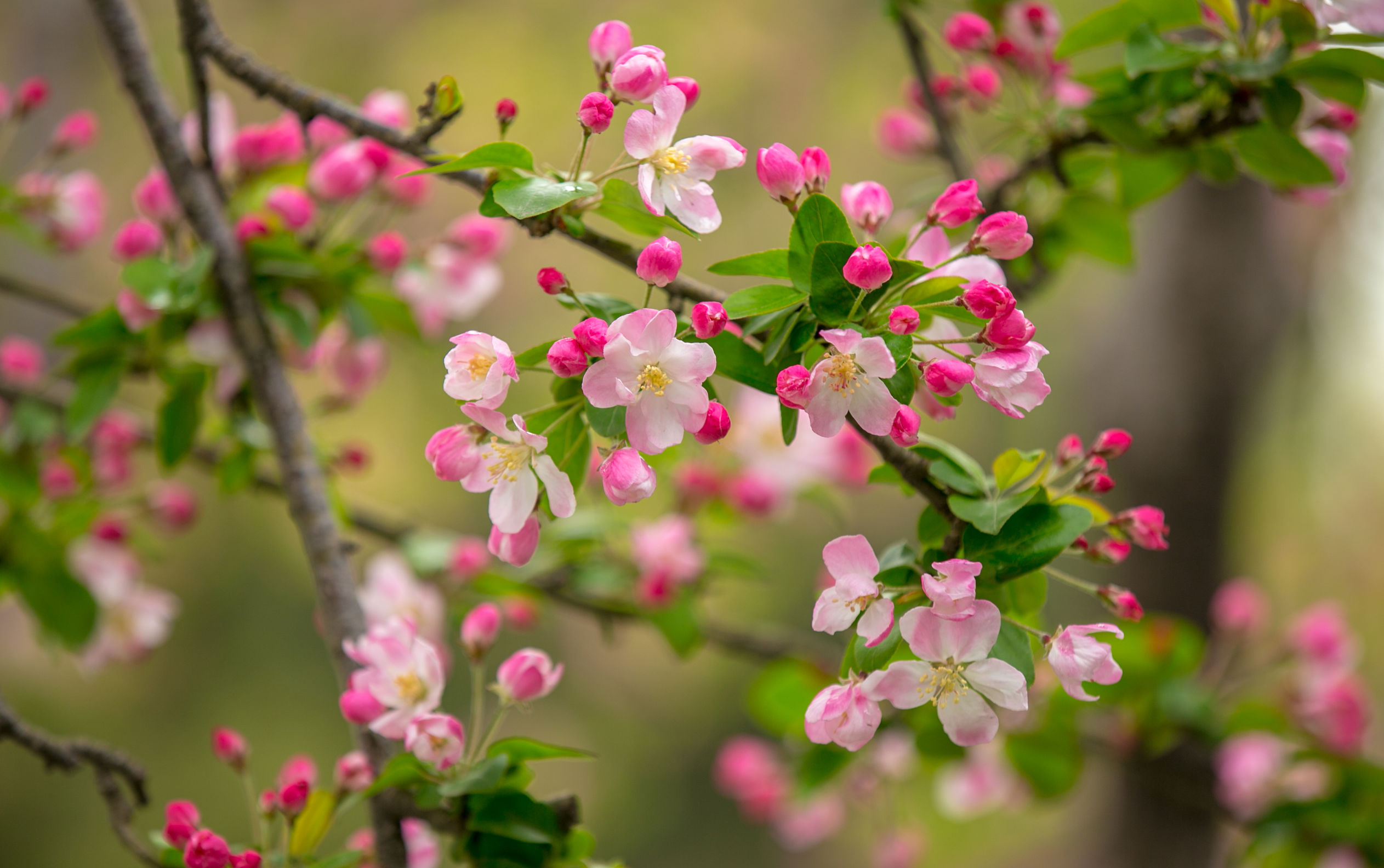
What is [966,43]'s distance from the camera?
36.2 inches

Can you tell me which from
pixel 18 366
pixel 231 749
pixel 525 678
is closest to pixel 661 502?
pixel 18 366

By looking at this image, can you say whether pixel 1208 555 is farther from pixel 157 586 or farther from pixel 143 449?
pixel 157 586

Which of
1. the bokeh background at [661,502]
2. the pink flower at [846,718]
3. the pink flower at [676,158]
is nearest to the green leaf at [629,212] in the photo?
the pink flower at [676,158]

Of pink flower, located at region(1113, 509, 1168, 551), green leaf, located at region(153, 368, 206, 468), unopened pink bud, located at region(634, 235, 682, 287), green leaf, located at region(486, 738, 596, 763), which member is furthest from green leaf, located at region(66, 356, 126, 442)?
pink flower, located at region(1113, 509, 1168, 551)

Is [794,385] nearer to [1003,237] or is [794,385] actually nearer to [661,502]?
[1003,237]

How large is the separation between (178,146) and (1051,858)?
3249 mm

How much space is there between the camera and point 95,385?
0.93m

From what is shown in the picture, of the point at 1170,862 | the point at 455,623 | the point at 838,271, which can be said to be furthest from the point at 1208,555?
the point at 838,271

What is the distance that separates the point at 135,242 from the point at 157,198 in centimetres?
7

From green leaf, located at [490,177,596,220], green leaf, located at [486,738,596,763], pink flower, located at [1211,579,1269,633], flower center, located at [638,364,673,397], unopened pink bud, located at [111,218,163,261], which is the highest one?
unopened pink bud, located at [111,218,163,261]

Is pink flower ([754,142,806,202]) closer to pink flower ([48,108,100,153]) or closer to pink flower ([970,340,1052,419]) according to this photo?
pink flower ([970,340,1052,419])

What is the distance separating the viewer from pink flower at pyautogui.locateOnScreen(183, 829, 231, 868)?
0.59 metres

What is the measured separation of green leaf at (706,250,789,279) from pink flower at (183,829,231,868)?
45 cm

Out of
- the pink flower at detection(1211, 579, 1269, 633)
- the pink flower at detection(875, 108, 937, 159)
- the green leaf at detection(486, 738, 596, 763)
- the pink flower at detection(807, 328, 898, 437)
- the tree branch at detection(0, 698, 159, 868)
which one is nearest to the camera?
the pink flower at detection(807, 328, 898, 437)
